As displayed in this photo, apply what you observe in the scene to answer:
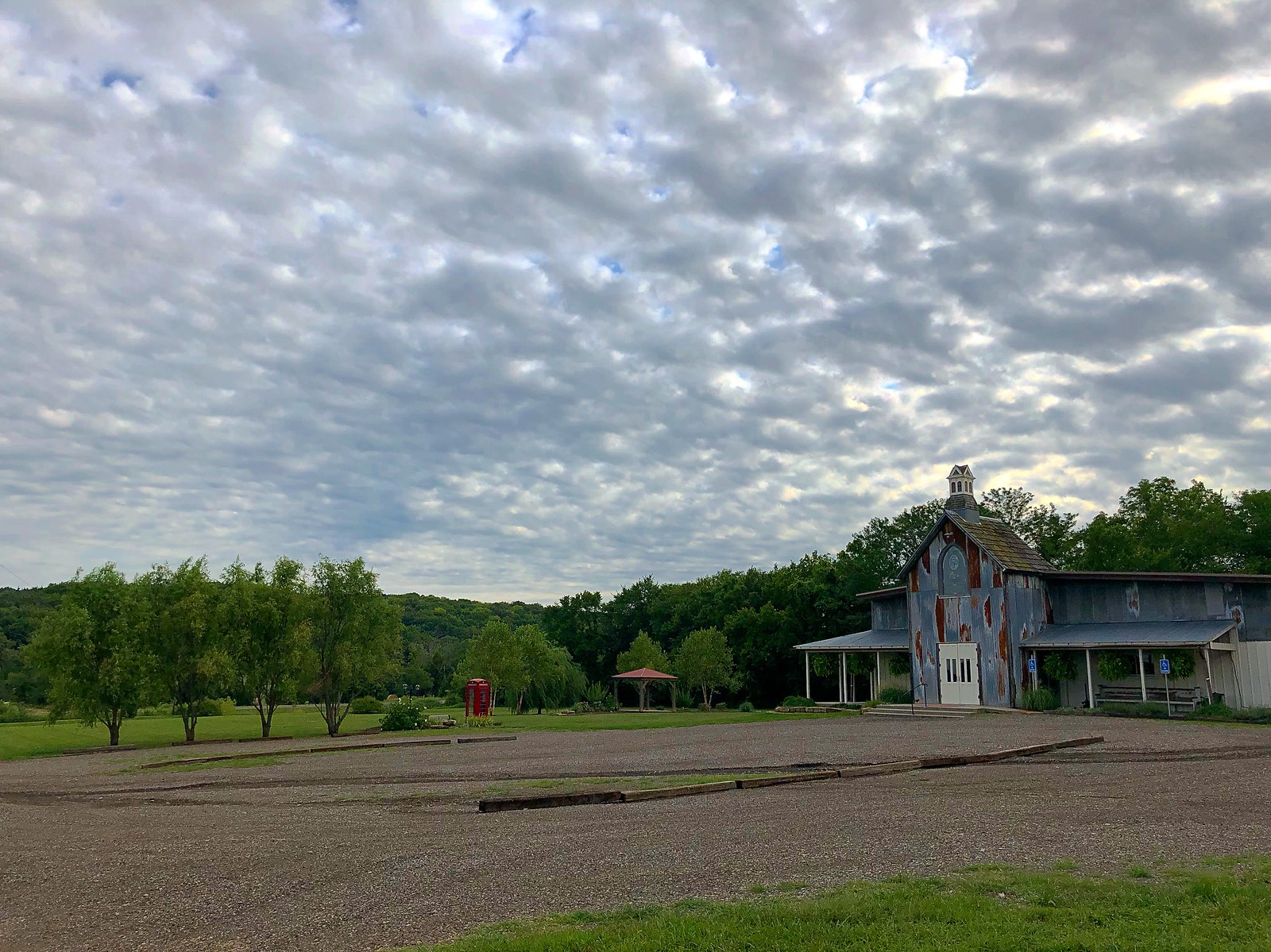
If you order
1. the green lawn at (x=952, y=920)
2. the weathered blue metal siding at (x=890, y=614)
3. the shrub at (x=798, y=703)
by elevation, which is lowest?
the shrub at (x=798, y=703)

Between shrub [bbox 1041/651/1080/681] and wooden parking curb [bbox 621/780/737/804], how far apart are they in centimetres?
2895

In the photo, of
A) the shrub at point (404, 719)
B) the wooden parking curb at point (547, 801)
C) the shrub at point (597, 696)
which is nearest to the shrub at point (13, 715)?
the shrub at point (404, 719)

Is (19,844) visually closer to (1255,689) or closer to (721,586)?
(1255,689)

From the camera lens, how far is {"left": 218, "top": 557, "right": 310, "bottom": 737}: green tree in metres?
39.0

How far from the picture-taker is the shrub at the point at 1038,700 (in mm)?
37625

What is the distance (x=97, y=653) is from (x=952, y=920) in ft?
122

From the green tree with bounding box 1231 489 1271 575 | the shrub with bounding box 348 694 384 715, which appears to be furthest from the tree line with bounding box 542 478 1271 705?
the shrub with bounding box 348 694 384 715

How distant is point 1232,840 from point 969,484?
37.5 m

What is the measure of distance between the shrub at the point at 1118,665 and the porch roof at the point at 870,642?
9.27m

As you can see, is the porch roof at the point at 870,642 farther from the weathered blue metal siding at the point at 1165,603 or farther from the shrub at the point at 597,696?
the shrub at the point at 597,696

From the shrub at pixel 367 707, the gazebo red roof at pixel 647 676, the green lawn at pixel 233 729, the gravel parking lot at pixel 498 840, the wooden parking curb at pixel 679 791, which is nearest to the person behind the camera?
the gravel parking lot at pixel 498 840

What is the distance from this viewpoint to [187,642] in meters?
38.6

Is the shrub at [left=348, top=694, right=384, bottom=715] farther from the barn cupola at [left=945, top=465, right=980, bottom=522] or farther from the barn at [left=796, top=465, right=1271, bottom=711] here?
the barn cupola at [left=945, top=465, right=980, bottom=522]

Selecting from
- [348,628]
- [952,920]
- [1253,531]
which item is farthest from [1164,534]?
[952,920]
